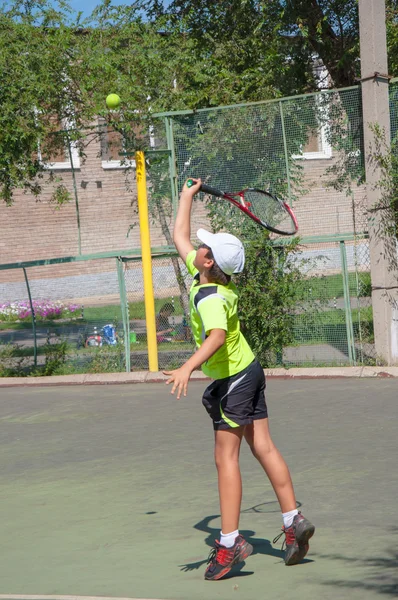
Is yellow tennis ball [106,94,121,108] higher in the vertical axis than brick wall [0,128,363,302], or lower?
higher

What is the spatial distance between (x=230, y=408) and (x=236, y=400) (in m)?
0.05

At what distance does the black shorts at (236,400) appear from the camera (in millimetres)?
4922

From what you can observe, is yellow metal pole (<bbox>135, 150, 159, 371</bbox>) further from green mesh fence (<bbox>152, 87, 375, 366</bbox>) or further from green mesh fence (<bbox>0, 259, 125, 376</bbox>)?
green mesh fence (<bbox>152, 87, 375, 366</bbox>)

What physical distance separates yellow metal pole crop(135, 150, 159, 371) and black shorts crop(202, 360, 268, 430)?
7529 millimetres

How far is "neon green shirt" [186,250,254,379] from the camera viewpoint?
4824mm

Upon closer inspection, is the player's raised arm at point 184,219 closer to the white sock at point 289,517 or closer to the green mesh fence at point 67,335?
the white sock at point 289,517

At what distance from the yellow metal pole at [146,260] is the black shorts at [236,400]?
7.53 meters

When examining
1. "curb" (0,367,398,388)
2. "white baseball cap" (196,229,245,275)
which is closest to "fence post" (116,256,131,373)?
"curb" (0,367,398,388)

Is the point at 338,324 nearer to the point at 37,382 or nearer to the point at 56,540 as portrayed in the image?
the point at 37,382

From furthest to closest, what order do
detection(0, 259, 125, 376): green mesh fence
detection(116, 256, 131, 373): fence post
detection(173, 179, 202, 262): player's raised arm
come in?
detection(0, 259, 125, 376): green mesh fence, detection(116, 256, 131, 373): fence post, detection(173, 179, 202, 262): player's raised arm

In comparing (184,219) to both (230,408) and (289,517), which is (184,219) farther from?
(289,517)

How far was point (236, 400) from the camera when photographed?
4.93m

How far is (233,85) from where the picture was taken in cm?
1429

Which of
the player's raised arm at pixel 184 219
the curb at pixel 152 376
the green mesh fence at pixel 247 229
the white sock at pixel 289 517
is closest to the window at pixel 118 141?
the green mesh fence at pixel 247 229
